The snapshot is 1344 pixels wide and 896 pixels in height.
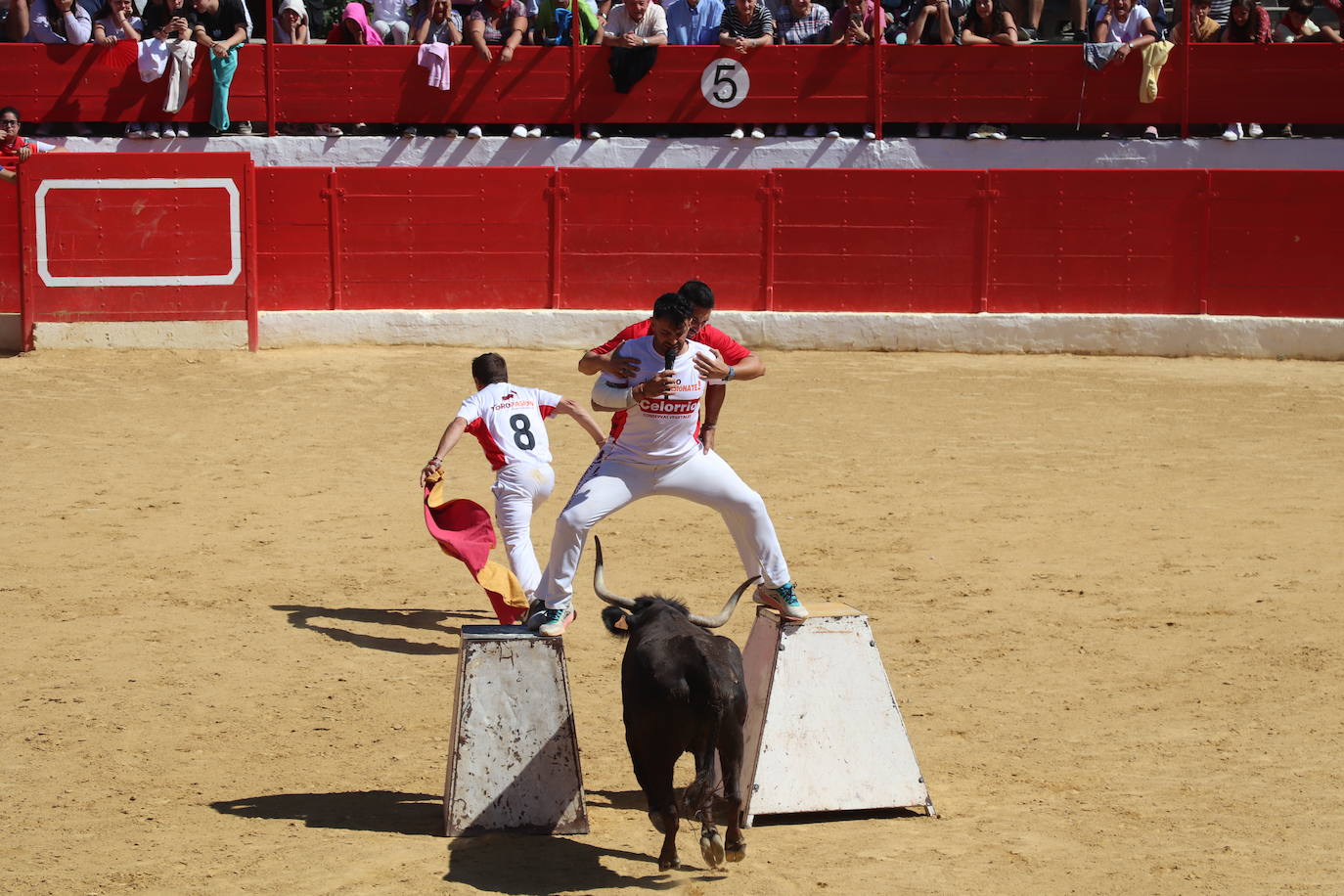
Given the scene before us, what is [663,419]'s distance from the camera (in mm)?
5793

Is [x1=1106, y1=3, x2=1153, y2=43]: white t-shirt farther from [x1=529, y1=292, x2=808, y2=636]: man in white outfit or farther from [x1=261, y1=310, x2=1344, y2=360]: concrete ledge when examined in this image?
[x1=529, y1=292, x2=808, y2=636]: man in white outfit

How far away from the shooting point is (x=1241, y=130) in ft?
53.4

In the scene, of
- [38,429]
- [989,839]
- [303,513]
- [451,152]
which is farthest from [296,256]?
[989,839]

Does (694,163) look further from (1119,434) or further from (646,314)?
(1119,434)

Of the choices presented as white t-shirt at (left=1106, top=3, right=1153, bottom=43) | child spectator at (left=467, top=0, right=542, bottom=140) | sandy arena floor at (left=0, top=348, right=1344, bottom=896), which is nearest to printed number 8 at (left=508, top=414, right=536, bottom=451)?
sandy arena floor at (left=0, top=348, right=1344, bottom=896)

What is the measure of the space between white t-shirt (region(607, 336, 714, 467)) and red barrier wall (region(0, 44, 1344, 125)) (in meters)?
11.0

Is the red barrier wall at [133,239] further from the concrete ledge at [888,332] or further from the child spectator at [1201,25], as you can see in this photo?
the child spectator at [1201,25]

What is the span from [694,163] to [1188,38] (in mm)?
4963

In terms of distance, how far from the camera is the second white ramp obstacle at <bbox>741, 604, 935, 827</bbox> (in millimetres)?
5531

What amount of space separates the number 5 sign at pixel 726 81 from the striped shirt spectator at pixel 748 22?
284 mm

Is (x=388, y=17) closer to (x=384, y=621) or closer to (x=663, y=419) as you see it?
(x=384, y=621)

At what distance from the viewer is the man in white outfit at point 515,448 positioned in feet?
24.5

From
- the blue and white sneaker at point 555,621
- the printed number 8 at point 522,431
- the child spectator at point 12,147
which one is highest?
the child spectator at point 12,147

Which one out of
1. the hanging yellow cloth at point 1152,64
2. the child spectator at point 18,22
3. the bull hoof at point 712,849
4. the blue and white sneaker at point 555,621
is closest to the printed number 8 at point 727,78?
the hanging yellow cloth at point 1152,64
